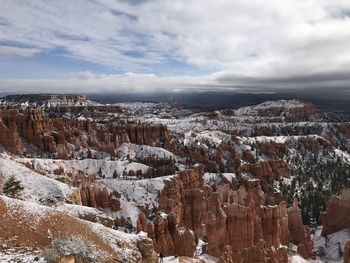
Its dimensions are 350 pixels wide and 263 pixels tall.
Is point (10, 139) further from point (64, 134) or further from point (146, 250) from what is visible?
point (146, 250)

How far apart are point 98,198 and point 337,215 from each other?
125 ft

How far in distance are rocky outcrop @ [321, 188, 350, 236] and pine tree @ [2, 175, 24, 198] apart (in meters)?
50.1

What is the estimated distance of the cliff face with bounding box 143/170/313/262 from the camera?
47938mm

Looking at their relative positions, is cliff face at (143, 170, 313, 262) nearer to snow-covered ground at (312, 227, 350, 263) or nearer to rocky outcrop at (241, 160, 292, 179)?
snow-covered ground at (312, 227, 350, 263)

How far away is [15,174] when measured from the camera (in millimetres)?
42906

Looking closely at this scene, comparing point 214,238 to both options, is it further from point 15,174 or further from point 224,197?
point 15,174

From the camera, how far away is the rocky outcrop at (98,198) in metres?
59.9

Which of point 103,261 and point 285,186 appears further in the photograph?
point 285,186

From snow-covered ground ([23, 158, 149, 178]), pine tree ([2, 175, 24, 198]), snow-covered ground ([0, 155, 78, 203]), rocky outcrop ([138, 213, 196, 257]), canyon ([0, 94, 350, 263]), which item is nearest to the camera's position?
canyon ([0, 94, 350, 263])

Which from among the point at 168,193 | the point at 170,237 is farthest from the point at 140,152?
the point at 170,237

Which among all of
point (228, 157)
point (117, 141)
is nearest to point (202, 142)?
point (228, 157)

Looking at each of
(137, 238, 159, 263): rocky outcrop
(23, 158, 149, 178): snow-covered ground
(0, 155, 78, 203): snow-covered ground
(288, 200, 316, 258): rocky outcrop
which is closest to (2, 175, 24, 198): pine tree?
(0, 155, 78, 203): snow-covered ground

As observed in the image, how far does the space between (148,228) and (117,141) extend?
86.6m

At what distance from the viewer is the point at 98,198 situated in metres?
62.8
